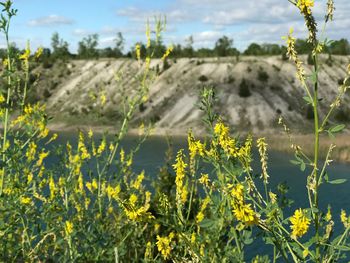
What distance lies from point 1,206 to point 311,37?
376 centimetres

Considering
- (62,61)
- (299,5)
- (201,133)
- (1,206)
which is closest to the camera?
(299,5)

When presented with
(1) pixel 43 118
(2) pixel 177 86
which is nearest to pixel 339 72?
(2) pixel 177 86

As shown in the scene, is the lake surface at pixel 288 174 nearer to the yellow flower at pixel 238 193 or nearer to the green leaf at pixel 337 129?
the green leaf at pixel 337 129

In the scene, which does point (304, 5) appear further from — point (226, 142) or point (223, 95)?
point (223, 95)

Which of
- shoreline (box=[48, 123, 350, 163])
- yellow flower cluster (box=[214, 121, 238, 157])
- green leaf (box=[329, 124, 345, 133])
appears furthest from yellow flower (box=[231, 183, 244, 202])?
shoreline (box=[48, 123, 350, 163])

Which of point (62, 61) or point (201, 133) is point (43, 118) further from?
point (62, 61)

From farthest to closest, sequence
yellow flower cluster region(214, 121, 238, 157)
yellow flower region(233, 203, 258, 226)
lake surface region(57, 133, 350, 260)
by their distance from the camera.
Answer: lake surface region(57, 133, 350, 260) < yellow flower cluster region(214, 121, 238, 157) < yellow flower region(233, 203, 258, 226)

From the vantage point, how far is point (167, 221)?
2891mm

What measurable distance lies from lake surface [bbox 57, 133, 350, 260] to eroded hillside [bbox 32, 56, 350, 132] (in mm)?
8575

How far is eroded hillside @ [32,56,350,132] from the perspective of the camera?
52.2m

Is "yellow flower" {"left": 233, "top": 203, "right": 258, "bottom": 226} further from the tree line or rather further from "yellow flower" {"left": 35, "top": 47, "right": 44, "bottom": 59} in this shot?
the tree line

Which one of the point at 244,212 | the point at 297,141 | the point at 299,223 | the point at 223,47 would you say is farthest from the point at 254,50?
the point at 244,212

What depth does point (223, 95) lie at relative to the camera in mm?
53031

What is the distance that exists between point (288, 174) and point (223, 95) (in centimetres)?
2433
